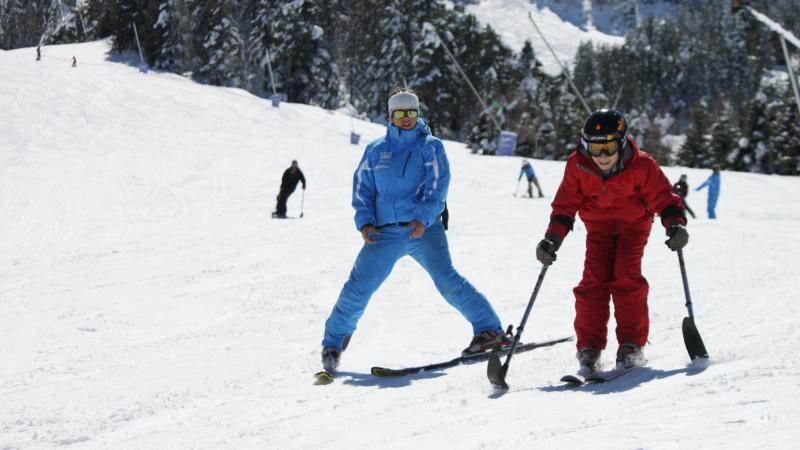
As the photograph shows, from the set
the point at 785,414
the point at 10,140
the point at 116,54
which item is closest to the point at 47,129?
the point at 10,140

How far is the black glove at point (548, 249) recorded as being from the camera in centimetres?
425

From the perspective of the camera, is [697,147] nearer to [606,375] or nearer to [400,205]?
[400,205]

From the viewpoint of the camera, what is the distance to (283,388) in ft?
15.1

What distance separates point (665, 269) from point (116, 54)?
220 feet

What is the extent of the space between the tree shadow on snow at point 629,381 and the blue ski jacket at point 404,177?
1.37 metres

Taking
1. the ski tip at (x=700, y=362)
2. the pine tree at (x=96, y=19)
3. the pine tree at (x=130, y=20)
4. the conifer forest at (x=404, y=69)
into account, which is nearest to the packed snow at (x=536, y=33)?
the conifer forest at (x=404, y=69)

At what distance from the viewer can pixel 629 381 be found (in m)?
3.88

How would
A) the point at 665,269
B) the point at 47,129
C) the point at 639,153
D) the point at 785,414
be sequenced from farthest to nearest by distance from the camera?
the point at 47,129 < the point at 665,269 < the point at 639,153 < the point at 785,414

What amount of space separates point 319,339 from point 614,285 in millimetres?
2664

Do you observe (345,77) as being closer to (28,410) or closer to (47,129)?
(47,129)

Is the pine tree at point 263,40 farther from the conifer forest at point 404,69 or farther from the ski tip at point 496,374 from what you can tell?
the ski tip at point 496,374

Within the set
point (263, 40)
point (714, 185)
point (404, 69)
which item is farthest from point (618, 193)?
point (263, 40)

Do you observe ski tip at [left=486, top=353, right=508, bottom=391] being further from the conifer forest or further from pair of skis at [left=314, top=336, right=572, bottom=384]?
the conifer forest

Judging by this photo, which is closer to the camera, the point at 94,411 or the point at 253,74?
the point at 94,411
